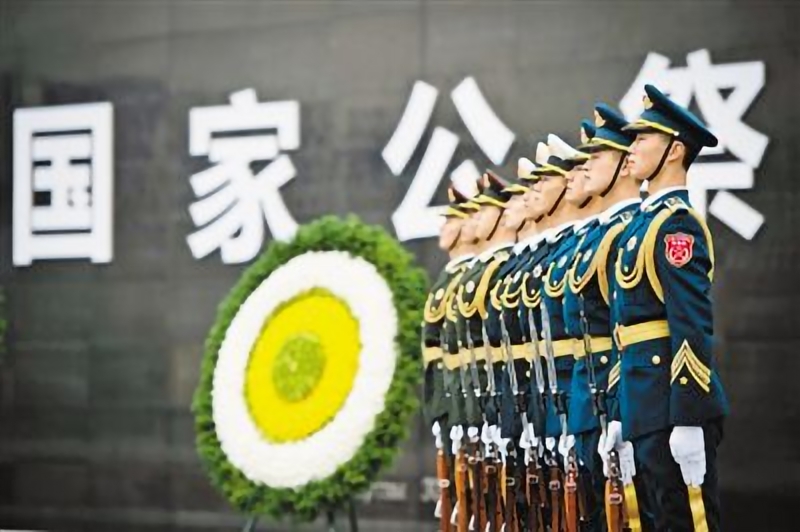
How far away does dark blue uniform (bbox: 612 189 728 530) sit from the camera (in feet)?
11.1

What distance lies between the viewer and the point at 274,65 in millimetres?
6707

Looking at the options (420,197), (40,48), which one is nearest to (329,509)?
(420,197)

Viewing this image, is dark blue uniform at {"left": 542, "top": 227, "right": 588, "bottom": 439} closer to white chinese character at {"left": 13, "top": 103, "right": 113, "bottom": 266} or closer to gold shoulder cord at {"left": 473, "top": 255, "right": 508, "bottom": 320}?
gold shoulder cord at {"left": 473, "top": 255, "right": 508, "bottom": 320}

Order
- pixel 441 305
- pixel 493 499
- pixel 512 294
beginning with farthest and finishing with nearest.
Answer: pixel 441 305
pixel 493 499
pixel 512 294

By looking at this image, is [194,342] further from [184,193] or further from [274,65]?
[274,65]

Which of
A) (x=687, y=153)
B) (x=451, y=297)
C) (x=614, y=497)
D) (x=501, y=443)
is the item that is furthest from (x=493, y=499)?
(x=687, y=153)

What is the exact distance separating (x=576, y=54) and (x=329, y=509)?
214 cm

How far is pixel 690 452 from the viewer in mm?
3328

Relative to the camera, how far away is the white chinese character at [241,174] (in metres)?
6.66

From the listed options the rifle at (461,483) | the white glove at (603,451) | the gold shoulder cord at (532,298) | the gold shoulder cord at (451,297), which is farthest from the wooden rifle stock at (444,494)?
the white glove at (603,451)

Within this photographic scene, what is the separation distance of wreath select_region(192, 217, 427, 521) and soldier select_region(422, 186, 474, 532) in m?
0.21

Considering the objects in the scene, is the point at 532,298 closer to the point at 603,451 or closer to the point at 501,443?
the point at 501,443

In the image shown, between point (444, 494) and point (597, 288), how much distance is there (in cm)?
178

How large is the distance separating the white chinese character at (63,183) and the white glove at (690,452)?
14.0ft
